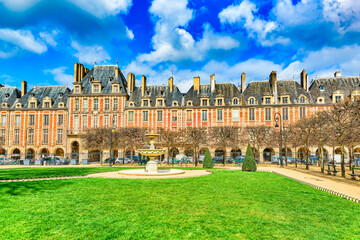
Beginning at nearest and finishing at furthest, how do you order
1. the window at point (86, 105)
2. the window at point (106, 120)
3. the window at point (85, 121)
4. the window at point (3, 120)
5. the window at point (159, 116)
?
the window at point (159, 116) → the window at point (106, 120) → the window at point (85, 121) → the window at point (86, 105) → the window at point (3, 120)

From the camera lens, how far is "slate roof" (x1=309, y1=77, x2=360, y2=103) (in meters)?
38.1

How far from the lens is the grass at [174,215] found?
5.16 metres

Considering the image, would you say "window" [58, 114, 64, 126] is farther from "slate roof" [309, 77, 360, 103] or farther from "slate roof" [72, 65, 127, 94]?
"slate roof" [309, 77, 360, 103]

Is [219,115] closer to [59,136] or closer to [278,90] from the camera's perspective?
[278,90]

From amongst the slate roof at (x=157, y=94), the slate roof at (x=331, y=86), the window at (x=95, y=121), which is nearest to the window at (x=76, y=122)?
the window at (x=95, y=121)

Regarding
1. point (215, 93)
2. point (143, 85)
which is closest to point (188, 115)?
point (215, 93)

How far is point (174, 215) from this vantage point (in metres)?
6.38

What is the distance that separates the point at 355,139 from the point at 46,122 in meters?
41.9

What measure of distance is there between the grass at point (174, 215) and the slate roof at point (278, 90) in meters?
31.5

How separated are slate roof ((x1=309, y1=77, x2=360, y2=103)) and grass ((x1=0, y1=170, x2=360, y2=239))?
33.7 m

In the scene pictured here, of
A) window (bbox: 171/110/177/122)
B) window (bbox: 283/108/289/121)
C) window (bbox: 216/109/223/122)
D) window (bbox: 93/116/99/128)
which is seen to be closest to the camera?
window (bbox: 283/108/289/121)

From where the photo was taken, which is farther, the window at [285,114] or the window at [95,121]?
the window at [95,121]

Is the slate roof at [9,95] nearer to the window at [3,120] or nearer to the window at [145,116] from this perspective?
the window at [3,120]

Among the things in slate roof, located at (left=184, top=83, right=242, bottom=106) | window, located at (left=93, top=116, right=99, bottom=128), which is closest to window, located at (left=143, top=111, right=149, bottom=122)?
slate roof, located at (left=184, top=83, right=242, bottom=106)
